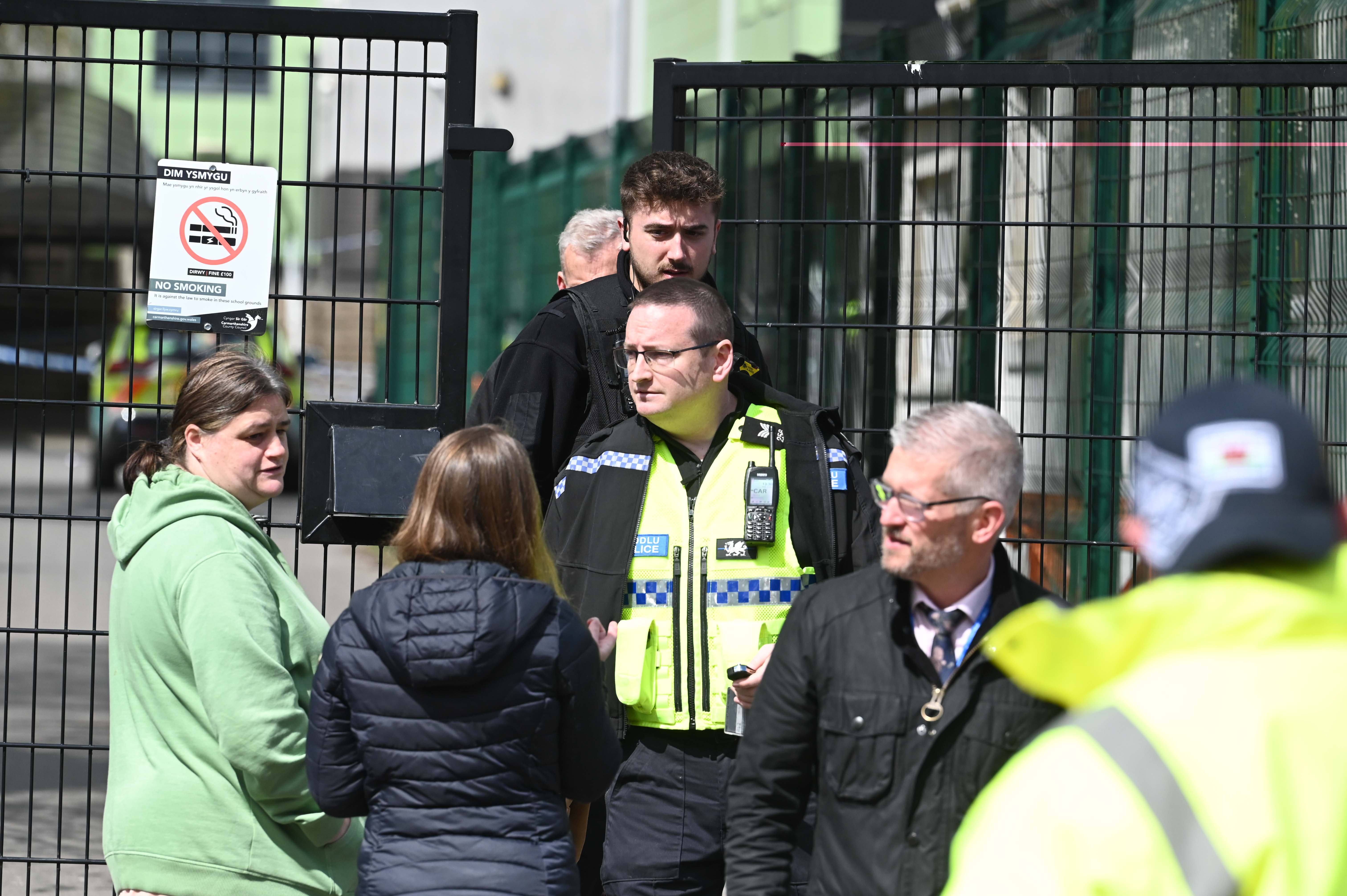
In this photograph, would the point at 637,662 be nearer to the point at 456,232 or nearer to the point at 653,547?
the point at 653,547

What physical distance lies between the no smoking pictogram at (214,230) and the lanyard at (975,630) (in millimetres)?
2432

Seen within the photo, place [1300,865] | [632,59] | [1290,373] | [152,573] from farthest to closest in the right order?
[632,59], [1290,373], [152,573], [1300,865]

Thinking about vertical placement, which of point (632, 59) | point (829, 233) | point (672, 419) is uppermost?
point (632, 59)

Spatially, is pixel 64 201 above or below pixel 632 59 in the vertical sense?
below

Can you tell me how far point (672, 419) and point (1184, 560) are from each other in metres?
2.31

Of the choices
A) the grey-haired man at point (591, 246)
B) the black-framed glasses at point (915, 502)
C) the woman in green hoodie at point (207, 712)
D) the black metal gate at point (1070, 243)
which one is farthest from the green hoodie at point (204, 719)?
the grey-haired man at point (591, 246)

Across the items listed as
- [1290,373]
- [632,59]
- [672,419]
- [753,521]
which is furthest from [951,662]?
[632,59]

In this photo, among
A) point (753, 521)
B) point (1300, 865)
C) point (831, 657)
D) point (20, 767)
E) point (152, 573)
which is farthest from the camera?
point (20, 767)

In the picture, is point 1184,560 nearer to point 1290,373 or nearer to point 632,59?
point 1290,373

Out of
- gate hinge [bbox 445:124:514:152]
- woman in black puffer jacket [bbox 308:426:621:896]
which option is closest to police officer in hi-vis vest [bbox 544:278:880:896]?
woman in black puffer jacket [bbox 308:426:621:896]

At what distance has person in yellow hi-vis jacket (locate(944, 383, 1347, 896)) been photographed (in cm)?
117

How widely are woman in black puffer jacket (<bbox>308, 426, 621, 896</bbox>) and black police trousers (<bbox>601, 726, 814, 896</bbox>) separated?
56cm

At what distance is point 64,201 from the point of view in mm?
20797

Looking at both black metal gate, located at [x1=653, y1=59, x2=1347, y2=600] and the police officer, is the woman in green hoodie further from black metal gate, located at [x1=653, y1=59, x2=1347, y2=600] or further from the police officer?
black metal gate, located at [x1=653, y1=59, x2=1347, y2=600]
